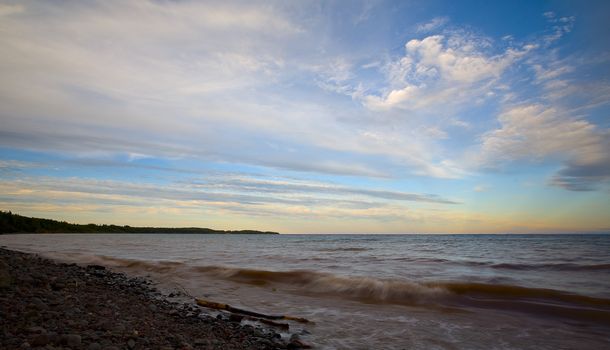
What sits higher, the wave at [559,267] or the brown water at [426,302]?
the wave at [559,267]

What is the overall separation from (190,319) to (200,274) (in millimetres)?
8790

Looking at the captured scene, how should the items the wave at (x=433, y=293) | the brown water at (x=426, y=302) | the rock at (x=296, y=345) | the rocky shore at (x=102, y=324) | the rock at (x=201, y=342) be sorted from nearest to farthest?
the rocky shore at (x=102, y=324) → the rock at (x=201, y=342) → the rock at (x=296, y=345) → the brown water at (x=426, y=302) → the wave at (x=433, y=293)

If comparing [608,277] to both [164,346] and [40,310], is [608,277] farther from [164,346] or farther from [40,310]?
[40,310]

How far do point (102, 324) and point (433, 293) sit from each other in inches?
367

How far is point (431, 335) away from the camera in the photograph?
6695 mm

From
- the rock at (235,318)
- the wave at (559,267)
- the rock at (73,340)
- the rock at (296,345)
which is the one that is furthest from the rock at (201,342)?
the wave at (559,267)

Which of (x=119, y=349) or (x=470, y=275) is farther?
(x=470, y=275)

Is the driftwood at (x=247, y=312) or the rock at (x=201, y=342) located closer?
A: the rock at (x=201, y=342)

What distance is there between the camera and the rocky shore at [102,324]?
4.15 meters

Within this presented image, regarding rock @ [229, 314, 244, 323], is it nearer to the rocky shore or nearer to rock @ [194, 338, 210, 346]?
the rocky shore

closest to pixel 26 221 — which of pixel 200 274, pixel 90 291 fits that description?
pixel 200 274

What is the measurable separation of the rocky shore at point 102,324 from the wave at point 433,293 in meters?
5.18

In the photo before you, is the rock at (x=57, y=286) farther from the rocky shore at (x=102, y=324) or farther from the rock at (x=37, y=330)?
the rock at (x=37, y=330)

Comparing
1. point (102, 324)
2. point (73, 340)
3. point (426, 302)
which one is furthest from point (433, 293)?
point (73, 340)
